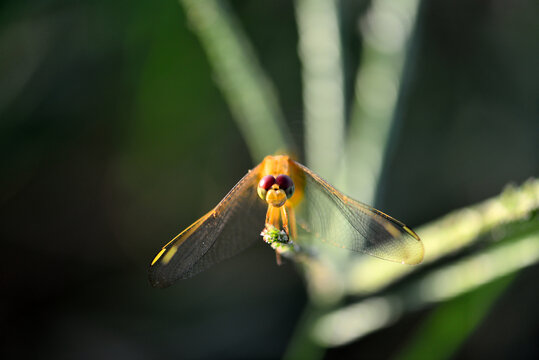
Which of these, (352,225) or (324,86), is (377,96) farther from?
(352,225)

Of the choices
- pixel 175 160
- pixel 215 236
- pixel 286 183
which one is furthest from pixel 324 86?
pixel 175 160

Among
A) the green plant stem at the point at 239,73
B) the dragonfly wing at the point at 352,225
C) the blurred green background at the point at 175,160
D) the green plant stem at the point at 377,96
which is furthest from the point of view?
the blurred green background at the point at 175,160

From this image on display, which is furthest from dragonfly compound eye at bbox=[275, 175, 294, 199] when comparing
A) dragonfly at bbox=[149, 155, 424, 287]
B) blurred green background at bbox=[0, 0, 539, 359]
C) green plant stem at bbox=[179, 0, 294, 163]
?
blurred green background at bbox=[0, 0, 539, 359]

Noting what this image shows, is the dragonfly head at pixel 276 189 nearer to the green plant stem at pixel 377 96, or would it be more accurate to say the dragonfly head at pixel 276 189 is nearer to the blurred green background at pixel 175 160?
the green plant stem at pixel 377 96

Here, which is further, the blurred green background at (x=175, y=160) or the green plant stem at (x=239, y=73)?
the blurred green background at (x=175, y=160)

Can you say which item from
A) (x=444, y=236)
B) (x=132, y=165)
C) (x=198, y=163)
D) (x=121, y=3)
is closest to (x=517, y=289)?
(x=444, y=236)

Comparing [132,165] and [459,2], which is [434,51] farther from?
[132,165]

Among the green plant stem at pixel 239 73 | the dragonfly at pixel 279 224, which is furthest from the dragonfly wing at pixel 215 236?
the green plant stem at pixel 239 73

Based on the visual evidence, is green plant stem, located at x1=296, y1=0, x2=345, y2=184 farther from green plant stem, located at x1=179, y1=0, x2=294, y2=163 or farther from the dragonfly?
the dragonfly
